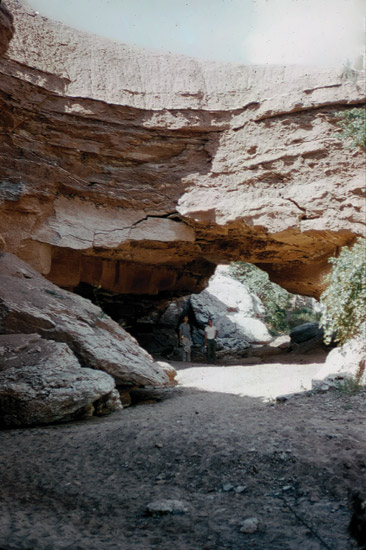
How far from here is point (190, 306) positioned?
17516 millimetres

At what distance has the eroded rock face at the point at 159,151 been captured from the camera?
8078 millimetres

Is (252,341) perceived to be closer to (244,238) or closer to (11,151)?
(244,238)

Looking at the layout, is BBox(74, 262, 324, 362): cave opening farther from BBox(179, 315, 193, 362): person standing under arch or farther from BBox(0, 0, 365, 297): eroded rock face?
BBox(0, 0, 365, 297): eroded rock face

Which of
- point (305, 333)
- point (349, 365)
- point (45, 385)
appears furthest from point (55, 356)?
point (305, 333)

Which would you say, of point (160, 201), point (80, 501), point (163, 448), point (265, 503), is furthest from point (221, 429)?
point (160, 201)

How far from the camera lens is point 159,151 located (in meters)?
9.03

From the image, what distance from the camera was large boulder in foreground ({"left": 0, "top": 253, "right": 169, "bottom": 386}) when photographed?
5652 mm

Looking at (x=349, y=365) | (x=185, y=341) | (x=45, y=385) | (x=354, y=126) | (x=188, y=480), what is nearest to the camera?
(x=188, y=480)

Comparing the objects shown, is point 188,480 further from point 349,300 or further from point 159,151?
point 159,151

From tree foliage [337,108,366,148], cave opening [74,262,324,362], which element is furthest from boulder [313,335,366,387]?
cave opening [74,262,324,362]

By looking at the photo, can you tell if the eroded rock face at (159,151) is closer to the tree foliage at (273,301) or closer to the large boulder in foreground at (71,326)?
the large boulder in foreground at (71,326)

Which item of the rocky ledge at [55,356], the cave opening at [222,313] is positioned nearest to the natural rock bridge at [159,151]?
the cave opening at [222,313]

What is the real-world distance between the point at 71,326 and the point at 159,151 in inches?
184

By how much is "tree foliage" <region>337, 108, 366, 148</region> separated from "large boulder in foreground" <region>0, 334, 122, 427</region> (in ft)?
19.9
